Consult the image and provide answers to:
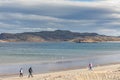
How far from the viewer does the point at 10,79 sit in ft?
124

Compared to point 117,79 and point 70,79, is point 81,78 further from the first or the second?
point 117,79

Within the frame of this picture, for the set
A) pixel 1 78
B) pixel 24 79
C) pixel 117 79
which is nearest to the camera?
pixel 117 79

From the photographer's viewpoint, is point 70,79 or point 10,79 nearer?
point 70,79

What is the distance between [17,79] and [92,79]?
17955mm

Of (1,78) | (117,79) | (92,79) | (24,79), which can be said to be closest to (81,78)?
(92,79)

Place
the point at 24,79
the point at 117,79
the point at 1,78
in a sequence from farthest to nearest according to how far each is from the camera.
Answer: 1. the point at 1,78
2. the point at 24,79
3. the point at 117,79

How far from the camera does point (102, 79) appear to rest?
21.0m

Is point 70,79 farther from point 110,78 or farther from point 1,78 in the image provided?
point 1,78

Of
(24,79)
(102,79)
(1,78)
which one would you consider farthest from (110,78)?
(1,78)

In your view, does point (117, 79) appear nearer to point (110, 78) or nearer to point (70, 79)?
point (110, 78)

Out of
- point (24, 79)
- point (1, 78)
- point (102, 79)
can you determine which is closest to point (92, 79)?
point (102, 79)

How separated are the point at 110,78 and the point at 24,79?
56.4 feet

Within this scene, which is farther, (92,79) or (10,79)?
(10,79)

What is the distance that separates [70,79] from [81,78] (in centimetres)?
90
